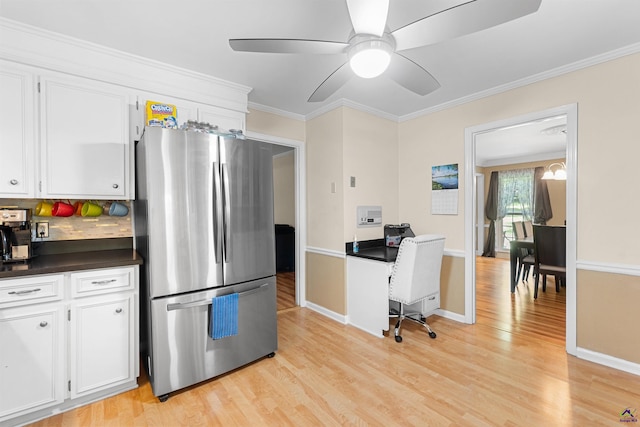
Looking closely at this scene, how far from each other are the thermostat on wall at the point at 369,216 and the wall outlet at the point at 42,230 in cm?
281

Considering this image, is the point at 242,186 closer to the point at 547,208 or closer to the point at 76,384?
the point at 76,384

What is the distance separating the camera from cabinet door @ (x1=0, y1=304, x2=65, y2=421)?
5.56 feet

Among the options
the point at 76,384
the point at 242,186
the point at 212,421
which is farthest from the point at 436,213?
the point at 76,384

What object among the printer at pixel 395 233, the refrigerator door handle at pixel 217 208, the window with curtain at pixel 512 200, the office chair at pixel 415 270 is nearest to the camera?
the refrigerator door handle at pixel 217 208

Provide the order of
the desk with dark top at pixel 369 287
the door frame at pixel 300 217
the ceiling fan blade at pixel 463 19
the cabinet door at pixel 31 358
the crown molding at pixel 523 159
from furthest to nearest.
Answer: the crown molding at pixel 523 159, the door frame at pixel 300 217, the desk with dark top at pixel 369 287, the cabinet door at pixel 31 358, the ceiling fan blade at pixel 463 19

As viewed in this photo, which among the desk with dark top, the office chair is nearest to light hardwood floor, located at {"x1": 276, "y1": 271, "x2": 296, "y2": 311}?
the desk with dark top

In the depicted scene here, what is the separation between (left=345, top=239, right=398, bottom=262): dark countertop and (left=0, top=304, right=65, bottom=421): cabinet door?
2.47 m

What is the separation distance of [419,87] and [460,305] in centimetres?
249

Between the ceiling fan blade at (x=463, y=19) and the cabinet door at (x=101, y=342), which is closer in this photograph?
the ceiling fan blade at (x=463, y=19)

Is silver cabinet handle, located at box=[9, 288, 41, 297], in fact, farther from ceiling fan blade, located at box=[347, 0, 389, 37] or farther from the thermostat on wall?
the thermostat on wall

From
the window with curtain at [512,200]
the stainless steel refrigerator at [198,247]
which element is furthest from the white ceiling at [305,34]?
the window with curtain at [512,200]

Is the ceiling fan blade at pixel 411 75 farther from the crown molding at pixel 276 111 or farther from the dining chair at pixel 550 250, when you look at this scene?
the dining chair at pixel 550 250

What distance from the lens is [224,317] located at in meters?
2.19

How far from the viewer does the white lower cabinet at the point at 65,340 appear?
172 centimetres
